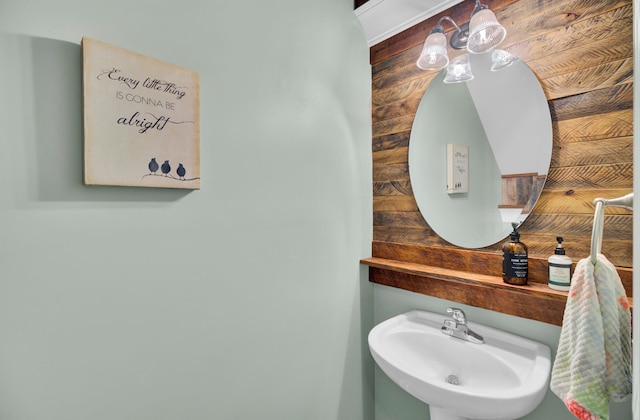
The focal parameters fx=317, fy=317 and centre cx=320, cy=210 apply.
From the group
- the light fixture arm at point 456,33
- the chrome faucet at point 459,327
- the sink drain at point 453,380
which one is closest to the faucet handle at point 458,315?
the chrome faucet at point 459,327

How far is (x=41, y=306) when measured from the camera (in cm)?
74

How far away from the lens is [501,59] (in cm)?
120

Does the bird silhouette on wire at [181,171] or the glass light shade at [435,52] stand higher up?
the glass light shade at [435,52]

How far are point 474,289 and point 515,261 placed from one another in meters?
0.20

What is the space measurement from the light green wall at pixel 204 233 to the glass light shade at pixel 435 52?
0.35 meters

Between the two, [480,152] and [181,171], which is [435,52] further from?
[181,171]

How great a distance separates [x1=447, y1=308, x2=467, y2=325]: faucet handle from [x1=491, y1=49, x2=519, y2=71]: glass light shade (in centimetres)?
94

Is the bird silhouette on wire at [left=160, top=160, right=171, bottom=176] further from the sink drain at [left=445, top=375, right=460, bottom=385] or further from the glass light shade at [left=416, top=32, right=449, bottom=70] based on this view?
the sink drain at [left=445, top=375, right=460, bottom=385]

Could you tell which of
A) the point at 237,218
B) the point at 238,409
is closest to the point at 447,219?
the point at 237,218

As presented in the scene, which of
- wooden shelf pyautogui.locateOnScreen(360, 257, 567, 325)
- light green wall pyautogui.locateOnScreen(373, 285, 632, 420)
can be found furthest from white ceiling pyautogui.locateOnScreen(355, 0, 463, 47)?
light green wall pyautogui.locateOnScreen(373, 285, 632, 420)

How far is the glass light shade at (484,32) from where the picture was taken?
110 centimetres

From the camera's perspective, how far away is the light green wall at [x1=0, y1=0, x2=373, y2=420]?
0.73 m

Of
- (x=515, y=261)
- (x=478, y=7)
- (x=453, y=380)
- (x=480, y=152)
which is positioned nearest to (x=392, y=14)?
(x=478, y=7)

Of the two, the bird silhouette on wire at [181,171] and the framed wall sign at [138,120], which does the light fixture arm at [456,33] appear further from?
the bird silhouette on wire at [181,171]
